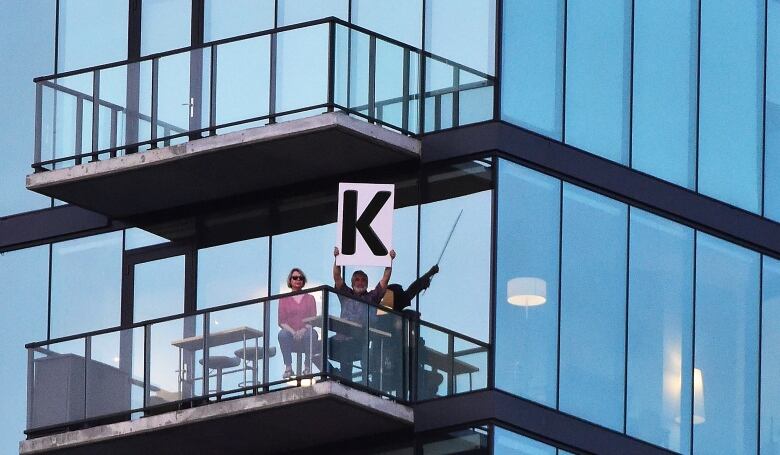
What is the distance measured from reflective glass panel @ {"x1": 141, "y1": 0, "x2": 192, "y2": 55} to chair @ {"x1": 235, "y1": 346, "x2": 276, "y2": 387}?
5253 millimetres

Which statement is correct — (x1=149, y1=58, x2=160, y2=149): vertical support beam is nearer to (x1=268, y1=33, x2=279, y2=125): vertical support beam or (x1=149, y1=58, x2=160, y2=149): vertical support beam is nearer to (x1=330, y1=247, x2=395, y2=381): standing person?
(x1=268, y1=33, x2=279, y2=125): vertical support beam

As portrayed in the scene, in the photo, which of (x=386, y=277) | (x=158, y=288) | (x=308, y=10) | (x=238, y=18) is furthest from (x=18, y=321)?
(x=386, y=277)

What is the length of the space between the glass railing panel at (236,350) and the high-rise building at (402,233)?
0.03 m

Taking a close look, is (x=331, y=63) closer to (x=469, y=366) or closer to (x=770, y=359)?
(x=469, y=366)

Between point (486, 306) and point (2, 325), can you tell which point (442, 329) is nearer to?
point (486, 306)

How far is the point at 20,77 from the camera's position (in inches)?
1999

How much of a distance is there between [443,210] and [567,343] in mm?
2274

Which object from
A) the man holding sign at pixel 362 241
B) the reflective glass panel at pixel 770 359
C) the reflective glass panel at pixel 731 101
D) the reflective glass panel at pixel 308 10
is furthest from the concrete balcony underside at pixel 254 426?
the reflective glass panel at pixel 731 101

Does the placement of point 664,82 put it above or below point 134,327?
above

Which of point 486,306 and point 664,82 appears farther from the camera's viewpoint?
point 664,82

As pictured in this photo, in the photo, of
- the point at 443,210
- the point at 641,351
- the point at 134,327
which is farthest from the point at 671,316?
the point at 134,327

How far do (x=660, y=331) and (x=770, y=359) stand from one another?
2.23m

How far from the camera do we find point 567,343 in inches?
1811

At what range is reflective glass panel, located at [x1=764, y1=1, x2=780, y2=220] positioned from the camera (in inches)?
1960
